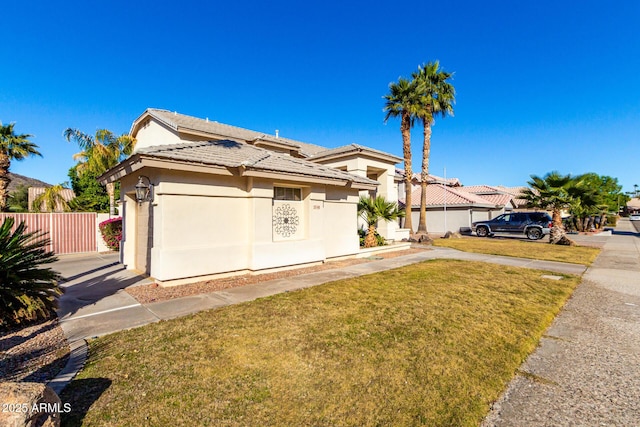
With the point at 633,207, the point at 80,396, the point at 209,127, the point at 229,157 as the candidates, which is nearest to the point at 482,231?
the point at 209,127

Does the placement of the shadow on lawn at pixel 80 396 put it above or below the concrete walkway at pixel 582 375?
above

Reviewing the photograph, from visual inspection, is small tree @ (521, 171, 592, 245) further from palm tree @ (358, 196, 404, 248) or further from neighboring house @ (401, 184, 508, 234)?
palm tree @ (358, 196, 404, 248)

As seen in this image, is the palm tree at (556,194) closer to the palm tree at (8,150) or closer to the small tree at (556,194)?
the small tree at (556,194)

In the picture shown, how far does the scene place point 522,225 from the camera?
896 inches

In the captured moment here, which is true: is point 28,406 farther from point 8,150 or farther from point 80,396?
point 8,150

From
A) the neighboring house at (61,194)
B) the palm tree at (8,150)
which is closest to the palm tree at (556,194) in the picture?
the neighboring house at (61,194)

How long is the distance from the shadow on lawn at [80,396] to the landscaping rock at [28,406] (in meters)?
0.31

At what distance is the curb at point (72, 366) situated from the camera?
3182 millimetres

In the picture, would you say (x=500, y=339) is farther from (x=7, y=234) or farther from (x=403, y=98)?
(x=403, y=98)

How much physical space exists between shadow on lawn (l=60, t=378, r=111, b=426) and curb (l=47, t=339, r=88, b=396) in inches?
4.0

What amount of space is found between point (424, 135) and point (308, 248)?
A: 1609cm

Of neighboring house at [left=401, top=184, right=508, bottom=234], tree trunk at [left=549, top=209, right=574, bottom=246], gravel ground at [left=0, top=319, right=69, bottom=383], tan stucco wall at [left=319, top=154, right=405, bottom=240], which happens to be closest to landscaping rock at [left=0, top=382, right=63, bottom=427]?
gravel ground at [left=0, top=319, right=69, bottom=383]

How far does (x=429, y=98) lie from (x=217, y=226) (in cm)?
1884

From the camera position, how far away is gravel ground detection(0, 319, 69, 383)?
345 centimetres
